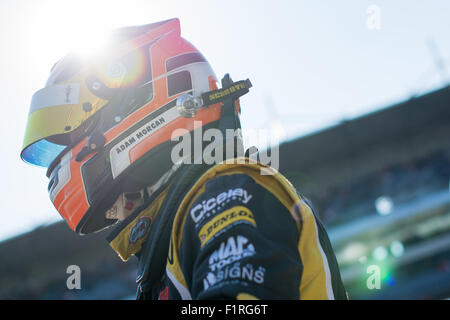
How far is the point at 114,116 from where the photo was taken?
199 cm

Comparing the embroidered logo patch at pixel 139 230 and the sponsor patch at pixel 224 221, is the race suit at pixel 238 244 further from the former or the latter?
the embroidered logo patch at pixel 139 230

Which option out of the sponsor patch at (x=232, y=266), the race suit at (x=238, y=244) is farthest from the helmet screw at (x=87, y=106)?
the sponsor patch at (x=232, y=266)

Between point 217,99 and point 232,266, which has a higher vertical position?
point 217,99

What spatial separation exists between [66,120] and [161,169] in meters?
0.64

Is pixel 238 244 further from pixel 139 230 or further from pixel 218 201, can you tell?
pixel 139 230

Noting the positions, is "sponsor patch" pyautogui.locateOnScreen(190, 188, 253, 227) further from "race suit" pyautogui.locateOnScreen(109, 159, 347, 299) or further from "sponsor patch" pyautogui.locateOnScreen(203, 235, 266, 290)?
"sponsor patch" pyautogui.locateOnScreen(203, 235, 266, 290)

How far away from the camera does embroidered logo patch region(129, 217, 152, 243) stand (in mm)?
1655

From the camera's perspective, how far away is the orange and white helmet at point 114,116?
1.91m

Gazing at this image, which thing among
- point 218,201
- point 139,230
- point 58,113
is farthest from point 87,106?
point 218,201

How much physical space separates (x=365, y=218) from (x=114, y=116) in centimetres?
832

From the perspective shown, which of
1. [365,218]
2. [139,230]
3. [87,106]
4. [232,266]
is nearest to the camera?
[232,266]

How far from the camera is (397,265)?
27.5 ft

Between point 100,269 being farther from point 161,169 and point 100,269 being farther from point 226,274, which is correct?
point 226,274

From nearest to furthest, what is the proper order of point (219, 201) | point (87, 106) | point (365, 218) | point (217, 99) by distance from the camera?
1. point (219, 201)
2. point (217, 99)
3. point (87, 106)
4. point (365, 218)
